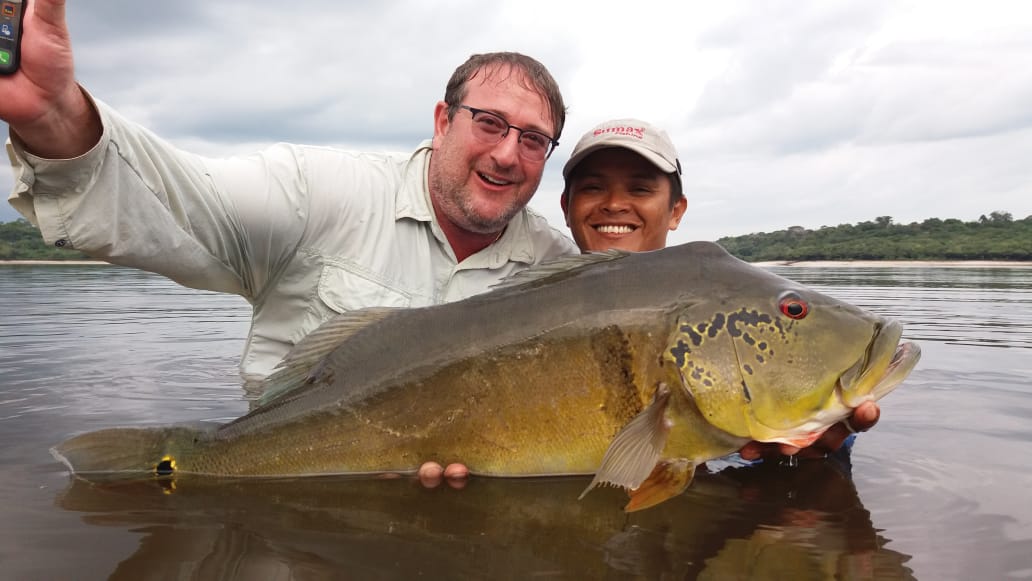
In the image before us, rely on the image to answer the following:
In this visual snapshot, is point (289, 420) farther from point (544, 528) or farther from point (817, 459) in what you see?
point (817, 459)

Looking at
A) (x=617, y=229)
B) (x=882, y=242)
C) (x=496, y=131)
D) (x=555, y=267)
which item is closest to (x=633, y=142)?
(x=617, y=229)

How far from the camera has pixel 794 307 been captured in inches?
106

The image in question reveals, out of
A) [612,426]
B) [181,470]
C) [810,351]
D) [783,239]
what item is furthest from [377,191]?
[783,239]

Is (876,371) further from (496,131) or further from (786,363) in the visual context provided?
(496,131)

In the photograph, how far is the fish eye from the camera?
8.79 ft

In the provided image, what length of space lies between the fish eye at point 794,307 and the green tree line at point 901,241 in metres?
38.4

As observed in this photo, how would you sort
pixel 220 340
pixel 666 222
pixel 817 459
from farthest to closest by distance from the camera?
pixel 220 340 → pixel 666 222 → pixel 817 459

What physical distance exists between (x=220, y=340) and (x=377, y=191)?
6.28 metres

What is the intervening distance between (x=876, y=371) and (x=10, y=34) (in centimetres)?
301

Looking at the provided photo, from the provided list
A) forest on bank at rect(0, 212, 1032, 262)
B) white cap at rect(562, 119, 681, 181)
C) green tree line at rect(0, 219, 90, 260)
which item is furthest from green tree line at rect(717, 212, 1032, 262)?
green tree line at rect(0, 219, 90, 260)

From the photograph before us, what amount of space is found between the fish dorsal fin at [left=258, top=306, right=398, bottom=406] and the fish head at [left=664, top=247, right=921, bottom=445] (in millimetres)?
1364

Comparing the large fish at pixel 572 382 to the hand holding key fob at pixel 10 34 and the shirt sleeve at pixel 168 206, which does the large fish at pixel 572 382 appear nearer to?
the shirt sleeve at pixel 168 206

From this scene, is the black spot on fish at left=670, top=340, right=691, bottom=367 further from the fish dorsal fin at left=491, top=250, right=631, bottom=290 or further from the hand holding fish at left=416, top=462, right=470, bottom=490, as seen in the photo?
the hand holding fish at left=416, top=462, right=470, bottom=490

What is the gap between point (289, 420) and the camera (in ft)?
9.66
